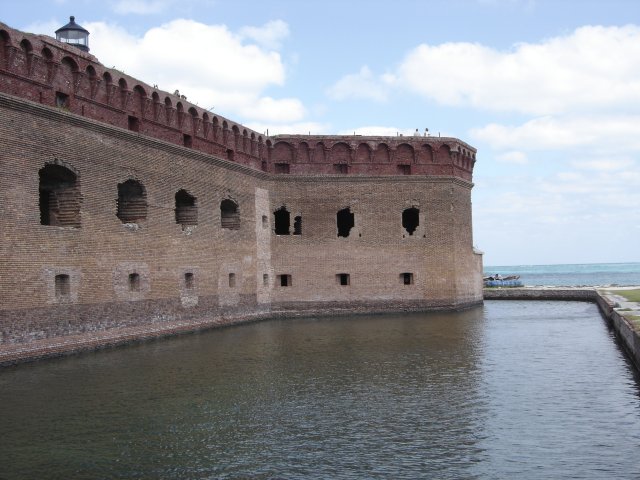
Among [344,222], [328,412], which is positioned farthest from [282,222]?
[328,412]

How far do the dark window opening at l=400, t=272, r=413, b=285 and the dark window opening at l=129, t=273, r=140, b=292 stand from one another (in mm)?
12851

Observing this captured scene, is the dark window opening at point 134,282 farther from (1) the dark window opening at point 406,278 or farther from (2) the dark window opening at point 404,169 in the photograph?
(2) the dark window opening at point 404,169

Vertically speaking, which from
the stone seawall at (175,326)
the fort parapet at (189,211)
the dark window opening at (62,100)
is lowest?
the stone seawall at (175,326)

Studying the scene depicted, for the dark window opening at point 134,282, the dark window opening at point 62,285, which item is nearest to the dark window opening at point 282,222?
the dark window opening at point 134,282

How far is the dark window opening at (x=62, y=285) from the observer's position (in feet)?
57.6

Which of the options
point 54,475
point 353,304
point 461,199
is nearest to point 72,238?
point 54,475

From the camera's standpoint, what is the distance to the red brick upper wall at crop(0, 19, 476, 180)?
1736cm

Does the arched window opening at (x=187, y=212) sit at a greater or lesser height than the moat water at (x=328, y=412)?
greater

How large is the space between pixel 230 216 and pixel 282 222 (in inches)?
160

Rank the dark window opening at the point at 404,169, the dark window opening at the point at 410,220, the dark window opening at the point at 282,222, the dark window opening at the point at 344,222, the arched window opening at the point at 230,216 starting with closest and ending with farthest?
the arched window opening at the point at 230,216
the dark window opening at the point at 282,222
the dark window opening at the point at 404,169
the dark window opening at the point at 344,222
the dark window opening at the point at 410,220

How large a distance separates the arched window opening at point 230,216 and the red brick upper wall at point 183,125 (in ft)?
5.65

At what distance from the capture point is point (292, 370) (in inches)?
593

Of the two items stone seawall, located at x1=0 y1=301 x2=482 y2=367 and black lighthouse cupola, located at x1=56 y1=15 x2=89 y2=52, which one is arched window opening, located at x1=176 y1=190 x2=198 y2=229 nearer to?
stone seawall, located at x1=0 y1=301 x2=482 y2=367

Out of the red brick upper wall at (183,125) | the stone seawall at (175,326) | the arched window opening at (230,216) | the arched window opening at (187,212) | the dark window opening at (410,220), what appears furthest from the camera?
the dark window opening at (410,220)
